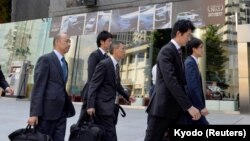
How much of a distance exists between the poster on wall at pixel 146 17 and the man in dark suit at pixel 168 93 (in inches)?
405

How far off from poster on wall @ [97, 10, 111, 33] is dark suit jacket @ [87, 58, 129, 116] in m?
10.7

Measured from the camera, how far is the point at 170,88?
332 cm

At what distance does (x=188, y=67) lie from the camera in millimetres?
4199

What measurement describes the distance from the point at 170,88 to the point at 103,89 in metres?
1.35

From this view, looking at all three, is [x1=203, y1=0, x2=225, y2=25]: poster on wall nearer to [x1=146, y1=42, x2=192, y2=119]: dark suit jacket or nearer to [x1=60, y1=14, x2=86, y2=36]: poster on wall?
[x1=60, y1=14, x2=86, y2=36]: poster on wall

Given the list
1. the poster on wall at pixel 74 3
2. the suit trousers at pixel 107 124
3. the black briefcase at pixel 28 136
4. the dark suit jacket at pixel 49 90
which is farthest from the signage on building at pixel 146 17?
the black briefcase at pixel 28 136

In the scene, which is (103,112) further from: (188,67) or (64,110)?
(188,67)

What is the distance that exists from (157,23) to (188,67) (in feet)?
31.3

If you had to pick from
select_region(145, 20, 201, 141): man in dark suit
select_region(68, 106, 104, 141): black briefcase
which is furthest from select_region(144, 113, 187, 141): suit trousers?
select_region(68, 106, 104, 141): black briefcase

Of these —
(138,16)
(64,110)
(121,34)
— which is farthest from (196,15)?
(64,110)

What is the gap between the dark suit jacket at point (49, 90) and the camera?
3.88 meters

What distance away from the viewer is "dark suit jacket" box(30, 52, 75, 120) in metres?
3.88

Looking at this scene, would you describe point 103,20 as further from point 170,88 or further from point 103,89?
point 170,88

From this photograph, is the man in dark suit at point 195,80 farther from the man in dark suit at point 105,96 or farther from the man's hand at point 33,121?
the man's hand at point 33,121
